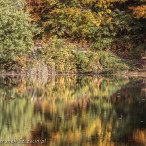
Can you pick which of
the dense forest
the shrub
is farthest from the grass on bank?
the shrub

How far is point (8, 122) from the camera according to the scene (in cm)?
1127

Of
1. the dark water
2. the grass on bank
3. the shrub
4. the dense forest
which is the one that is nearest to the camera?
the dark water

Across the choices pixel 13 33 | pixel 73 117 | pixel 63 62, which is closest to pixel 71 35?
pixel 63 62

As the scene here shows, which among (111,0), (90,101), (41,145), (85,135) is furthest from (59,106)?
(111,0)

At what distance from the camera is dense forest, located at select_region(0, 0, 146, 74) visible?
29.2m

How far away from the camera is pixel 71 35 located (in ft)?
125

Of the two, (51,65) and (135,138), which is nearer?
(135,138)

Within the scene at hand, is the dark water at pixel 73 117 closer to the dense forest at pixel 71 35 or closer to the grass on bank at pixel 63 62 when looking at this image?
the dense forest at pixel 71 35

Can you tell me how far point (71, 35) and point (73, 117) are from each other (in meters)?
26.2

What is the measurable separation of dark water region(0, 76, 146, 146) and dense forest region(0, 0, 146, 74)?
980cm

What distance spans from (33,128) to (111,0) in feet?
90.6

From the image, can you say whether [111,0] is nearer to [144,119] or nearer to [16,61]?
[16,61]

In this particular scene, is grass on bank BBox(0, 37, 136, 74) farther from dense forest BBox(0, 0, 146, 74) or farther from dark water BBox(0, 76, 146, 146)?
dark water BBox(0, 76, 146, 146)

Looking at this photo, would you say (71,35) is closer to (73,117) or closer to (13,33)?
(13,33)
